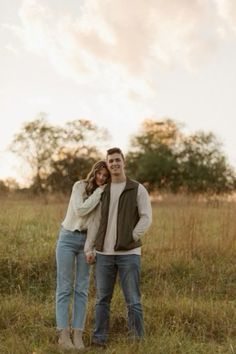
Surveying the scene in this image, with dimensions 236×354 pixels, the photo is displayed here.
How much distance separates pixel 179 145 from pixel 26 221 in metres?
34.9

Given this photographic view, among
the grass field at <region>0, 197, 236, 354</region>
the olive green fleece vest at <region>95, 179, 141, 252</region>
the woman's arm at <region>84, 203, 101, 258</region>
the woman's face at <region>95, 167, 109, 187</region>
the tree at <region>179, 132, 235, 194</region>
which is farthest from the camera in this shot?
the tree at <region>179, 132, 235, 194</region>

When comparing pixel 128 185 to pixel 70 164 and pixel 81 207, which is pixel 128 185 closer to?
pixel 81 207

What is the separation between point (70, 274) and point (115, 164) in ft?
3.75

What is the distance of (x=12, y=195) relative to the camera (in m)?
11.8

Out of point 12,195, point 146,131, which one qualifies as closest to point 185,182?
point 146,131

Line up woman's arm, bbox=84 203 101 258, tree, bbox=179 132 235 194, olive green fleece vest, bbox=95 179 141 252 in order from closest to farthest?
olive green fleece vest, bbox=95 179 141 252
woman's arm, bbox=84 203 101 258
tree, bbox=179 132 235 194

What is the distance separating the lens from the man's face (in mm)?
4906

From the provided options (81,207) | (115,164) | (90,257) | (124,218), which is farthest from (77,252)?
(115,164)

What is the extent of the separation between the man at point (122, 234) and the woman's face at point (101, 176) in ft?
0.26

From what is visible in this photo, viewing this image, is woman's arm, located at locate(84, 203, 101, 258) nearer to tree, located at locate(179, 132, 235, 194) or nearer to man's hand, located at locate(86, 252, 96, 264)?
man's hand, located at locate(86, 252, 96, 264)

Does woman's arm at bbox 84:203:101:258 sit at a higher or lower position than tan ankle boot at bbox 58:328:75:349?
higher

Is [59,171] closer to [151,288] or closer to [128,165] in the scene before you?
[128,165]

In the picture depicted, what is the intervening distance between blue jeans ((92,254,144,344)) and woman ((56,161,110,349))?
176 mm

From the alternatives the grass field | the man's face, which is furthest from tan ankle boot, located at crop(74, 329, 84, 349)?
the man's face
